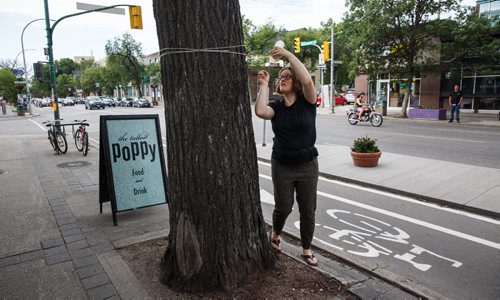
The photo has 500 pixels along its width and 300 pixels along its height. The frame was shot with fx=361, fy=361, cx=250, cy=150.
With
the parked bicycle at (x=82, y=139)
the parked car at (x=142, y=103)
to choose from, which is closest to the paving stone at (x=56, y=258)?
the parked bicycle at (x=82, y=139)

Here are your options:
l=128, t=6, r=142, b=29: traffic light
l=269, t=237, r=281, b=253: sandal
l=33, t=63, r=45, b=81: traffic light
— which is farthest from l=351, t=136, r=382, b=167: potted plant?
l=33, t=63, r=45, b=81: traffic light

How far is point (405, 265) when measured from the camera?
12.2 feet

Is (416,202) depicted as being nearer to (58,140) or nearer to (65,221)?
(65,221)

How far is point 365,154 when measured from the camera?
783cm

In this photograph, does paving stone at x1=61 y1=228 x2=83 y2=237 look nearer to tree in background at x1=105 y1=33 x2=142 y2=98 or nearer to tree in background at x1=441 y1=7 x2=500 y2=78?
tree in background at x1=441 y1=7 x2=500 y2=78

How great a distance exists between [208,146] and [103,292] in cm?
153

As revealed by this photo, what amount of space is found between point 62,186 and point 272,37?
47.3 m

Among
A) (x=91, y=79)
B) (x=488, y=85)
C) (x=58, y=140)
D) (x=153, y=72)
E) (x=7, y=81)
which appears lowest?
(x=58, y=140)

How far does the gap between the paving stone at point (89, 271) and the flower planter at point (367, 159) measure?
5939mm

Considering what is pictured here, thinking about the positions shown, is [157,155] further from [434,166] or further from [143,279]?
[434,166]

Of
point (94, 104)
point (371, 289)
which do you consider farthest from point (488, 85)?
point (94, 104)

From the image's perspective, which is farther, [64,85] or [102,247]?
[64,85]

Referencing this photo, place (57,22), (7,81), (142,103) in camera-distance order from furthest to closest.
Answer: (142,103) < (7,81) < (57,22)

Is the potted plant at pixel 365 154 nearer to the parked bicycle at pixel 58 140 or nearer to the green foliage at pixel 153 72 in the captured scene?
the parked bicycle at pixel 58 140
